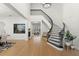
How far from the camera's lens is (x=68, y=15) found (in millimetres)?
2213

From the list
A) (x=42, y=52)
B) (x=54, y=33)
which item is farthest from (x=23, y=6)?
(x=54, y=33)

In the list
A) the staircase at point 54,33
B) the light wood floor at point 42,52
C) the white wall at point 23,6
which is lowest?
the light wood floor at point 42,52

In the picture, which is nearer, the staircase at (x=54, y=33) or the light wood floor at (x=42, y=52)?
the staircase at (x=54, y=33)

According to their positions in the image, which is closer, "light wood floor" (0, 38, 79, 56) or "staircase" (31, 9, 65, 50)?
"staircase" (31, 9, 65, 50)

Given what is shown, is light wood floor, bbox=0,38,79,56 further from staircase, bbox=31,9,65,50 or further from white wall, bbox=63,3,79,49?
white wall, bbox=63,3,79,49

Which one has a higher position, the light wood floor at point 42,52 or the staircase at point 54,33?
the staircase at point 54,33

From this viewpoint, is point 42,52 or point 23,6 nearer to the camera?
point 42,52

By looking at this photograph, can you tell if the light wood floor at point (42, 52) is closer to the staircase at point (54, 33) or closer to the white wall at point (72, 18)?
the staircase at point (54, 33)

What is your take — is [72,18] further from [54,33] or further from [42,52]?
[42,52]

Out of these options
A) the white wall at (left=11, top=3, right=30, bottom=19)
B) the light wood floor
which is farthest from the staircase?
the white wall at (left=11, top=3, right=30, bottom=19)

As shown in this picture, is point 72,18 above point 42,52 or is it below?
above

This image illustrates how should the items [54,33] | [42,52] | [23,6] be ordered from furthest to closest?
1. [23,6]
2. [42,52]
3. [54,33]

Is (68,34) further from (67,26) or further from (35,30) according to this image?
(35,30)

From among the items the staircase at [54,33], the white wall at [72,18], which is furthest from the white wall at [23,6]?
the white wall at [72,18]
